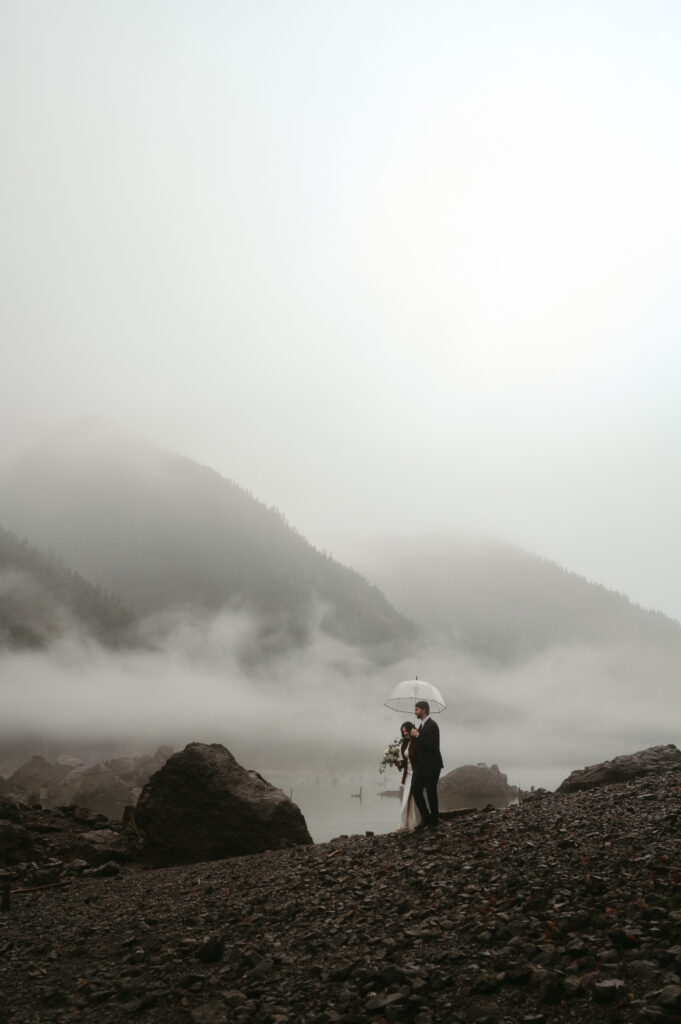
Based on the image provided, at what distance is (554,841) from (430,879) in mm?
2728

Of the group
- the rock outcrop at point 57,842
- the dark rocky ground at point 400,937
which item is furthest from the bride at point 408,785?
the rock outcrop at point 57,842

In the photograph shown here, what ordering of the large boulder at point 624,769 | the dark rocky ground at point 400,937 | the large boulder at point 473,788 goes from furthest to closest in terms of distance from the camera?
the large boulder at point 473,788 < the large boulder at point 624,769 < the dark rocky ground at point 400,937

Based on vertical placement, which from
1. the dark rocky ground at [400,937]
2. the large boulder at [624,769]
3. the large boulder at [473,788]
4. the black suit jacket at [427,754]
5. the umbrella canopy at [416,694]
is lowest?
A: the large boulder at [473,788]

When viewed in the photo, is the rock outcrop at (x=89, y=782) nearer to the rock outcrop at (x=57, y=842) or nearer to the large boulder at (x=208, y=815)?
the rock outcrop at (x=57, y=842)

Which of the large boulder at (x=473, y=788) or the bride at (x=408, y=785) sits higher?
the bride at (x=408, y=785)

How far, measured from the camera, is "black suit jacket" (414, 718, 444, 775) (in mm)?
18594

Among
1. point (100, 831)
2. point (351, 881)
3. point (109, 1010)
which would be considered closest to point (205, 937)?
point (109, 1010)

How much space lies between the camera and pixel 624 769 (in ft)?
72.3

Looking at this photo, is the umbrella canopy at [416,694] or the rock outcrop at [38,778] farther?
the rock outcrop at [38,778]

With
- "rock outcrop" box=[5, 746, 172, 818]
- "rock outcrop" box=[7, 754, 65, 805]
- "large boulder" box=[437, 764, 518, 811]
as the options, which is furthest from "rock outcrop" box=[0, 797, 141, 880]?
"rock outcrop" box=[7, 754, 65, 805]

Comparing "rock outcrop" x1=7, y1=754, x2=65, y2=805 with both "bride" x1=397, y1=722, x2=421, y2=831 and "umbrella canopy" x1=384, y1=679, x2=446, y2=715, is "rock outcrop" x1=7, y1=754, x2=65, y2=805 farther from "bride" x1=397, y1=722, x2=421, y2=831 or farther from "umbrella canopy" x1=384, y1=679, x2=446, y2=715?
"bride" x1=397, y1=722, x2=421, y2=831

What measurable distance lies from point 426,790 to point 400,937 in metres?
8.65

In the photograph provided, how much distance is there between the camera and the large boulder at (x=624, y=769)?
2170cm

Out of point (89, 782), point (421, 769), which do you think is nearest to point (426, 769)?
point (421, 769)
